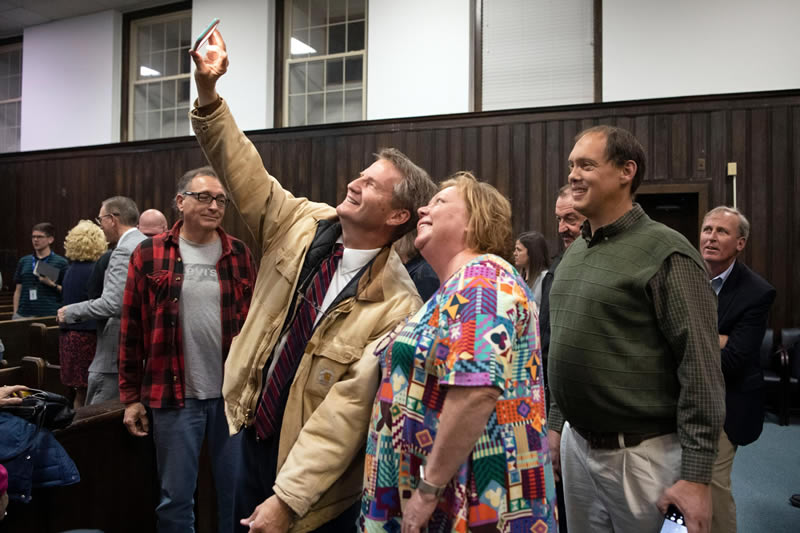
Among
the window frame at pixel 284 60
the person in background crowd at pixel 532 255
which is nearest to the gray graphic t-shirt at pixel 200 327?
the person in background crowd at pixel 532 255

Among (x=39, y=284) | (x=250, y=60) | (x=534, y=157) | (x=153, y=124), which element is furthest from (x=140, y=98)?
(x=534, y=157)

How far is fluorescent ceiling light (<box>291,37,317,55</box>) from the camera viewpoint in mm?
7676

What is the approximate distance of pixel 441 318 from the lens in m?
1.27

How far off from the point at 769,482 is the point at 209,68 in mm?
4095

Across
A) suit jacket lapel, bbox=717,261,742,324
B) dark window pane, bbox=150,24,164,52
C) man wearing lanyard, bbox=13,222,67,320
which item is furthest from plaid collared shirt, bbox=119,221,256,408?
dark window pane, bbox=150,24,164,52

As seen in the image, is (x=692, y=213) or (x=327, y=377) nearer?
(x=327, y=377)

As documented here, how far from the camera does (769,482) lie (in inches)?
146

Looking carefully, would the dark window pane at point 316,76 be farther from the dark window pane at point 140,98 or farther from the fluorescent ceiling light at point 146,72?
the dark window pane at point 140,98

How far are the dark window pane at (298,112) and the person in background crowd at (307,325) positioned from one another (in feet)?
20.1

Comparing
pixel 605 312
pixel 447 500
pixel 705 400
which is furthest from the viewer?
pixel 605 312

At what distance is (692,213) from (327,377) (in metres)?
5.63

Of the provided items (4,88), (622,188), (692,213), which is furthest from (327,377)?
(4,88)

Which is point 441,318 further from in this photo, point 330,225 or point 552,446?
point 552,446

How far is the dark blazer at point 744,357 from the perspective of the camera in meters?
2.20
